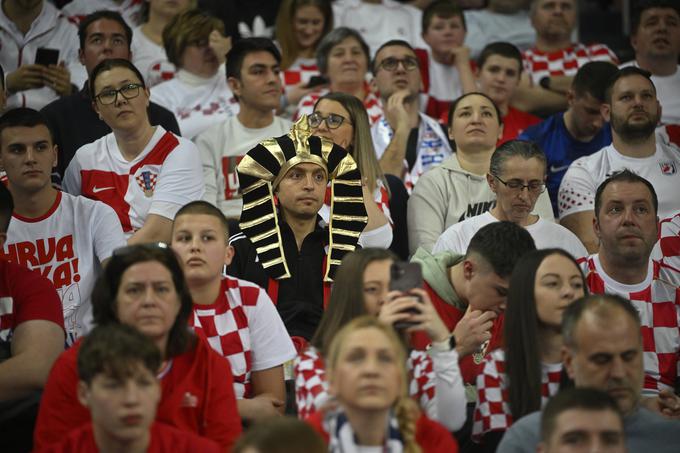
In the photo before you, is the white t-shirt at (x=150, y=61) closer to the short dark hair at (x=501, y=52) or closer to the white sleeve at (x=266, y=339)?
the short dark hair at (x=501, y=52)

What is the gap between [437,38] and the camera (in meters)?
7.71

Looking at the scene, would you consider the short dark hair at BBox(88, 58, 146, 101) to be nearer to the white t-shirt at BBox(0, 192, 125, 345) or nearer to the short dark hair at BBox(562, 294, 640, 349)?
the white t-shirt at BBox(0, 192, 125, 345)

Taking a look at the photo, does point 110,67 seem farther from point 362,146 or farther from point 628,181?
point 628,181

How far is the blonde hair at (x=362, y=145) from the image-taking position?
5.95 metres

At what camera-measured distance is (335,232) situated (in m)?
5.19

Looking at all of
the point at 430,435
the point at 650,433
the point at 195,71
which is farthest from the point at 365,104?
the point at 430,435

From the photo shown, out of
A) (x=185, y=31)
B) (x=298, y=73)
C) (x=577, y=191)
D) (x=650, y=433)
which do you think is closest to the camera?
(x=650, y=433)

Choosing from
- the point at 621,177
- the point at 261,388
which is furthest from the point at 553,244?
the point at 261,388

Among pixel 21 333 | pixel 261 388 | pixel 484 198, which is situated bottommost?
pixel 261 388

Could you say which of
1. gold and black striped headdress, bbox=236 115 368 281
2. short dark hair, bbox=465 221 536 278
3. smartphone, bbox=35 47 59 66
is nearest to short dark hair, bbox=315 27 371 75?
smartphone, bbox=35 47 59 66

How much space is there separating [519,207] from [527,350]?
1.60 metres

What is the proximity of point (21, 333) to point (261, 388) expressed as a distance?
92 cm

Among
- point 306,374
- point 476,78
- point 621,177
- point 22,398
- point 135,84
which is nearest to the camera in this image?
point 306,374

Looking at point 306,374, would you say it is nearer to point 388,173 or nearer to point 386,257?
point 386,257
